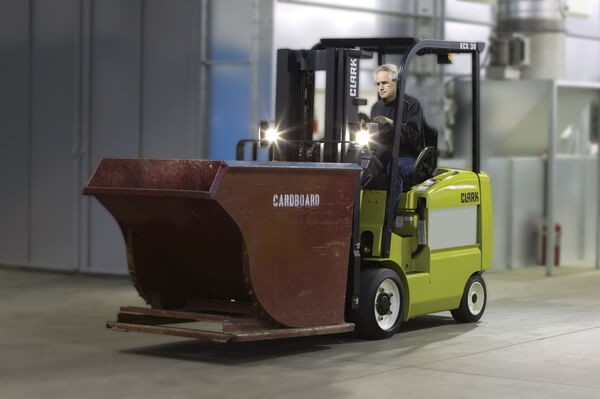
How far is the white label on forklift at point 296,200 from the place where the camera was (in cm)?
853

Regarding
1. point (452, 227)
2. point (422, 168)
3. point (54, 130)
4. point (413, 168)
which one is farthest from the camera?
point (54, 130)

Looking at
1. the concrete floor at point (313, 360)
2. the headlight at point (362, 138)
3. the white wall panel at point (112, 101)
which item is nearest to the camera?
the concrete floor at point (313, 360)

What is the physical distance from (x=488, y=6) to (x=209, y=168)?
952 centimetres

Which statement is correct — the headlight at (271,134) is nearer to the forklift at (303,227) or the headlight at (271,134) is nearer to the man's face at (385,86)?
the forklift at (303,227)

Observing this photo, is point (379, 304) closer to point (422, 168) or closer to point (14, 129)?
point (422, 168)

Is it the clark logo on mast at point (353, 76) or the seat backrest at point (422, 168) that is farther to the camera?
the seat backrest at point (422, 168)

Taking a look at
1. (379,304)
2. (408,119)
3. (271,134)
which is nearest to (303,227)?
(379,304)

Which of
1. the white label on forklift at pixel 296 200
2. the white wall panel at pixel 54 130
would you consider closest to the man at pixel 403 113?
the white label on forklift at pixel 296 200

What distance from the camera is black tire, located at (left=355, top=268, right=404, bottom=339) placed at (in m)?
9.52

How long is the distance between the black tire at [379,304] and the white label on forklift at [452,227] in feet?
2.21

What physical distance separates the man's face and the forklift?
0.93 feet

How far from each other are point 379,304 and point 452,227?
1.36 meters

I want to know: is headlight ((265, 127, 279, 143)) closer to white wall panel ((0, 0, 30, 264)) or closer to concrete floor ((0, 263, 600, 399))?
concrete floor ((0, 263, 600, 399))

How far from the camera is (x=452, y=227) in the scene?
10641 millimetres
